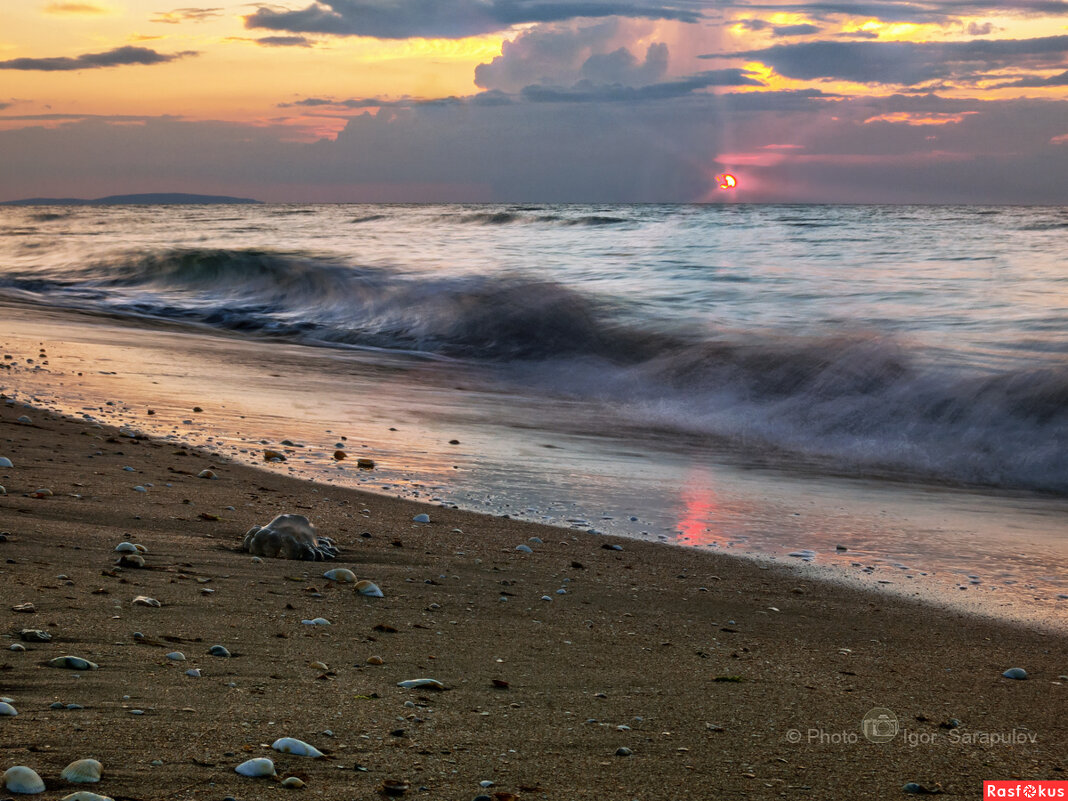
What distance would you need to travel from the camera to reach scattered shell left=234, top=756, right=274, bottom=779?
2114 mm

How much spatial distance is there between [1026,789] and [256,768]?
2.09 metres

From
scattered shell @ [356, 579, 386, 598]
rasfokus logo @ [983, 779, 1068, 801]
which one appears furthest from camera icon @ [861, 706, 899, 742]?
scattered shell @ [356, 579, 386, 598]

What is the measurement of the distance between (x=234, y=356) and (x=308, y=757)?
1123 centimetres

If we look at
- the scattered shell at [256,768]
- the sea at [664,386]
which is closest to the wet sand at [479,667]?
the scattered shell at [256,768]

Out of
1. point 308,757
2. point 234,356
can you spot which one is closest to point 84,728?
point 308,757

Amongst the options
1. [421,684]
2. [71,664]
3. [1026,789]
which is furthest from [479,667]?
[1026,789]

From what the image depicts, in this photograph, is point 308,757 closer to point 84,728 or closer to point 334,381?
point 84,728

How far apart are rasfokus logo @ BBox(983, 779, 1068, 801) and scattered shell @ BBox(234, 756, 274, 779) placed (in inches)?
74.9

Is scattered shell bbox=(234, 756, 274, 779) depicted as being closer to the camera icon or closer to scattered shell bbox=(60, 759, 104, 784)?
scattered shell bbox=(60, 759, 104, 784)

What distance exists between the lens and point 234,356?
12805 mm

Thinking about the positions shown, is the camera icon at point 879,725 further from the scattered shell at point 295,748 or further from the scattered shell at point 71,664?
the scattered shell at point 71,664

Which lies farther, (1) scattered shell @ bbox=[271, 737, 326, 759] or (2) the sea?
(2) the sea

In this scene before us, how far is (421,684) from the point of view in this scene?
289cm

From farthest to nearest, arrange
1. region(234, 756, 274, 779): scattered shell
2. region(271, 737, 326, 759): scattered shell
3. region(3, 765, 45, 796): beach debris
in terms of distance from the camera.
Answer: region(271, 737, 326, 759): scattered shell < region(234, 756, 274, 779): scattered shell < region(3, 765, 45, 796): beach debris
